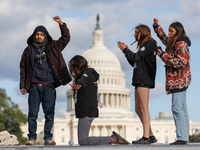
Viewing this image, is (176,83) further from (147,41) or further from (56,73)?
(56,73)

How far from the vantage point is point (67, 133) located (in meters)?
133

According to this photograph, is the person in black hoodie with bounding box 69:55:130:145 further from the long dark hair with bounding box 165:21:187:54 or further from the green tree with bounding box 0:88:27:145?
the green tree with bounding box 0:88:27:145

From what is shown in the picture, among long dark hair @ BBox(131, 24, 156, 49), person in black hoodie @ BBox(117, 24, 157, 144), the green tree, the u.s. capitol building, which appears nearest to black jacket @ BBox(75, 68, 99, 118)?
person in black hoodie @ BBox(117, 24, 157, 144)

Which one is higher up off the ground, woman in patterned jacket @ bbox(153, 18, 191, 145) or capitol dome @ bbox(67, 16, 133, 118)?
capitol dome @ bbox(67, 16, 133, 118)

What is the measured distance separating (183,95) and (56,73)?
3.63m

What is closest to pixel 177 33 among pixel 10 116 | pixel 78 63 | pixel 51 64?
pixel 78 63

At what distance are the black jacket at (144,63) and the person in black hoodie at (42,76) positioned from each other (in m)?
2.14

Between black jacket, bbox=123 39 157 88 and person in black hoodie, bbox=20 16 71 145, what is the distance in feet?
7.01

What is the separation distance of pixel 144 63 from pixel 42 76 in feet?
9.50

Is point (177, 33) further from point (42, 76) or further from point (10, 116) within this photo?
point (10, 116)

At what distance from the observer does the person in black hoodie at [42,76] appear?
1451 cm

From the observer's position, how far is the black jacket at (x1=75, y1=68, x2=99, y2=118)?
46.0ft

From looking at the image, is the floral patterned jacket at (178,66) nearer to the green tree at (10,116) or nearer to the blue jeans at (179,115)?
the blue jeans at (179,115)

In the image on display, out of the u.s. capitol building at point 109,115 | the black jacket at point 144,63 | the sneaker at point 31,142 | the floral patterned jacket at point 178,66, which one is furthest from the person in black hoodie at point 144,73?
the u.s. capitol building at point 109,115
